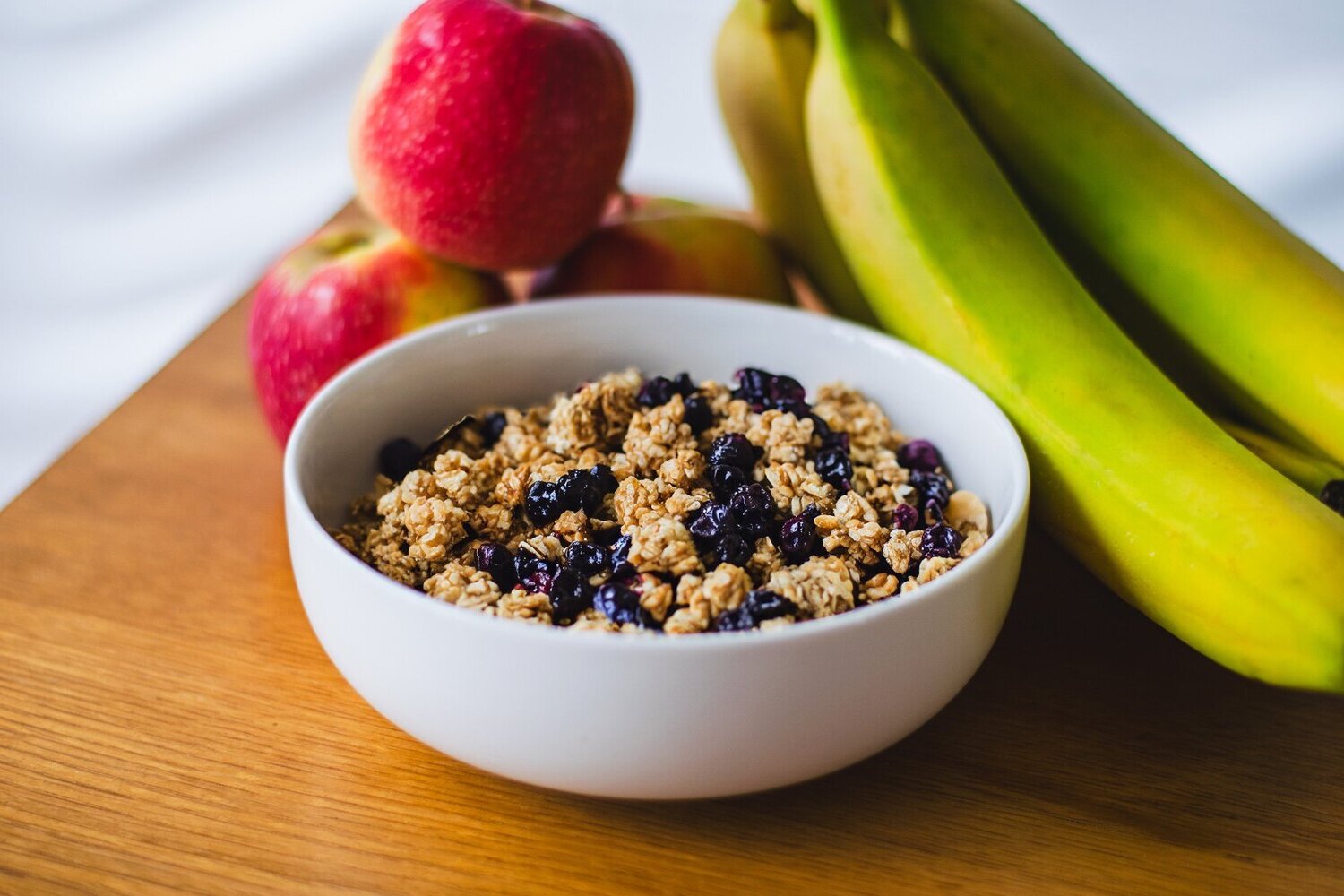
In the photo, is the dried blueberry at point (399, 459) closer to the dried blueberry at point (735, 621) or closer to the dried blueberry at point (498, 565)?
the dried blueberry at point (498, 565)

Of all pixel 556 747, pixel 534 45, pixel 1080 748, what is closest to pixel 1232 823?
pixel 1080 748

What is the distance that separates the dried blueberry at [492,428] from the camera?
82cm

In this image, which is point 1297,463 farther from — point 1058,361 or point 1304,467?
point 1058,361

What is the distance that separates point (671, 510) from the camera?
0.70 meters

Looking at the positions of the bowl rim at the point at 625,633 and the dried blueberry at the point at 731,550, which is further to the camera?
the dried blueberry at the point at 731,550

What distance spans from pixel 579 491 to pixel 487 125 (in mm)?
317

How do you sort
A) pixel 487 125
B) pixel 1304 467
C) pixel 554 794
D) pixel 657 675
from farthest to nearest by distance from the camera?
pixel 487 125, pixel 1304 467, pixel 554 794, pixel 657 675

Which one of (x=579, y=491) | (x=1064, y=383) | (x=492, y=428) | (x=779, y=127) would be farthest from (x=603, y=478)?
(x=779, y=127)

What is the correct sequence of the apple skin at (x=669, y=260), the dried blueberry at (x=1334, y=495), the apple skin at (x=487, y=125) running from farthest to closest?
the apple skin at (x=669, y=260) → the apple skin at (x=487, y=125) → the dried blueberry at (x=1334, y=495)

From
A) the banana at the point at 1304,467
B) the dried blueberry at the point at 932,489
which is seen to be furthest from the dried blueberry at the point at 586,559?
the banana at the point at 1304,467

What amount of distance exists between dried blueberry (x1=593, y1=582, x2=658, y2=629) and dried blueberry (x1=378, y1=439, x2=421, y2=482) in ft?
0.70

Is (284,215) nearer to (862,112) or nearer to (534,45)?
(534,45)

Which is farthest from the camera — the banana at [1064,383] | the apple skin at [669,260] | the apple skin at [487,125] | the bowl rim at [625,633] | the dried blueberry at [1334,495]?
the apple skin at [669,260]

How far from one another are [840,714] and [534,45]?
1.80 ft
